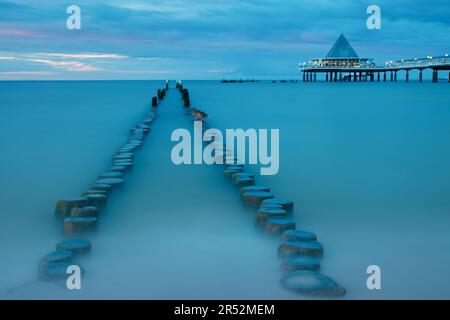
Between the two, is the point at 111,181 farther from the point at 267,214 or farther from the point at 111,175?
the point at 267,214

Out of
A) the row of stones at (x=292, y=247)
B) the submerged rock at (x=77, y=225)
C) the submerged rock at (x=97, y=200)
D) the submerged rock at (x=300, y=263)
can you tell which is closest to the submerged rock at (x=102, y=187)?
the submerged rock at (x=97, y=200)

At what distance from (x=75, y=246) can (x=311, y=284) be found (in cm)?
174

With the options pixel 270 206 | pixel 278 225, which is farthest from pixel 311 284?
pixel 270 206

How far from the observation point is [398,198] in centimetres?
680

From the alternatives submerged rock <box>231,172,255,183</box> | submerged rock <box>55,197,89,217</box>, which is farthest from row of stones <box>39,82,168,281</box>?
submerged rock <box>231,172,255,183</box>

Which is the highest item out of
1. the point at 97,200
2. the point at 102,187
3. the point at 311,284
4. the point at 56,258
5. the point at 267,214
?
the point at 102,187

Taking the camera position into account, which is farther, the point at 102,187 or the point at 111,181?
the point at 111,181

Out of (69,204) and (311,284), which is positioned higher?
(69,204)

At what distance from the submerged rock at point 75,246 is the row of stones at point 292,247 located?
1409 mm

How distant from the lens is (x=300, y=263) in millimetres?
3947

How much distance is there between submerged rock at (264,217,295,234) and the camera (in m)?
4.78
